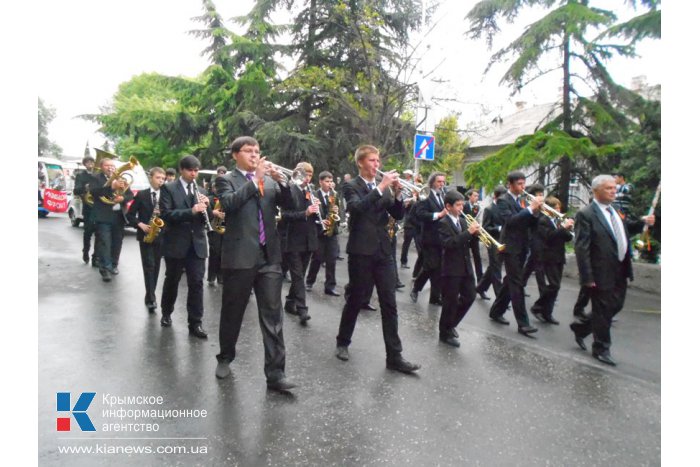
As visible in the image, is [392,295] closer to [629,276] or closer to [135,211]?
[629,276]

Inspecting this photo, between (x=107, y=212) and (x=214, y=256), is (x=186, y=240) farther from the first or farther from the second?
(x=107, y=212)

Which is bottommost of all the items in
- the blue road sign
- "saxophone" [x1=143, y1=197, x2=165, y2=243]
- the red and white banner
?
"saxophone" [x1=143, y1=197, x2=165, y2=243]

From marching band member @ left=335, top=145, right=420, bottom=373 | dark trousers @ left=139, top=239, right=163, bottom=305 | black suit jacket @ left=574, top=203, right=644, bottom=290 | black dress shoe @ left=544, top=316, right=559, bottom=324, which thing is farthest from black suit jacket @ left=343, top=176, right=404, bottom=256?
black dress shoe @ left=544, top=316, right=559, bottom=324

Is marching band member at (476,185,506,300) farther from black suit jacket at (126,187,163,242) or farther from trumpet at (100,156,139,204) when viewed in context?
trumpet at (100,156,139,204)

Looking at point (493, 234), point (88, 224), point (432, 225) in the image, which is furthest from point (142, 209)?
point (493, 234)

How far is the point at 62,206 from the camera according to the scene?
8812 millimetres

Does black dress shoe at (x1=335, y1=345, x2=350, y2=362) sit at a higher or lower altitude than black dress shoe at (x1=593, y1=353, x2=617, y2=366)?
higher

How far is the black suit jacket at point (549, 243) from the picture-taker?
6863 mm

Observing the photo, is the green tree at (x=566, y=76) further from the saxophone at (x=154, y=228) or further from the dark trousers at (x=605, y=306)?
the saxophone at (x=154, y=228)

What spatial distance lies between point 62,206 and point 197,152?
10623 millimetres

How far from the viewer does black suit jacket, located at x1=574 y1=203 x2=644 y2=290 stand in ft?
16.8

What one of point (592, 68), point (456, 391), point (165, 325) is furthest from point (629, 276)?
point (592, 68)

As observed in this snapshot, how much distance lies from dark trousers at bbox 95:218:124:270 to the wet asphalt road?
174 cm

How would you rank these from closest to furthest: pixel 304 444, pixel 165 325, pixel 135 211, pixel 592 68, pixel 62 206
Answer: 1. pixel 304 444
2. pixel 165 325
3. pixel 135 211
4. pixel 62 206
5. pixel 592 68
